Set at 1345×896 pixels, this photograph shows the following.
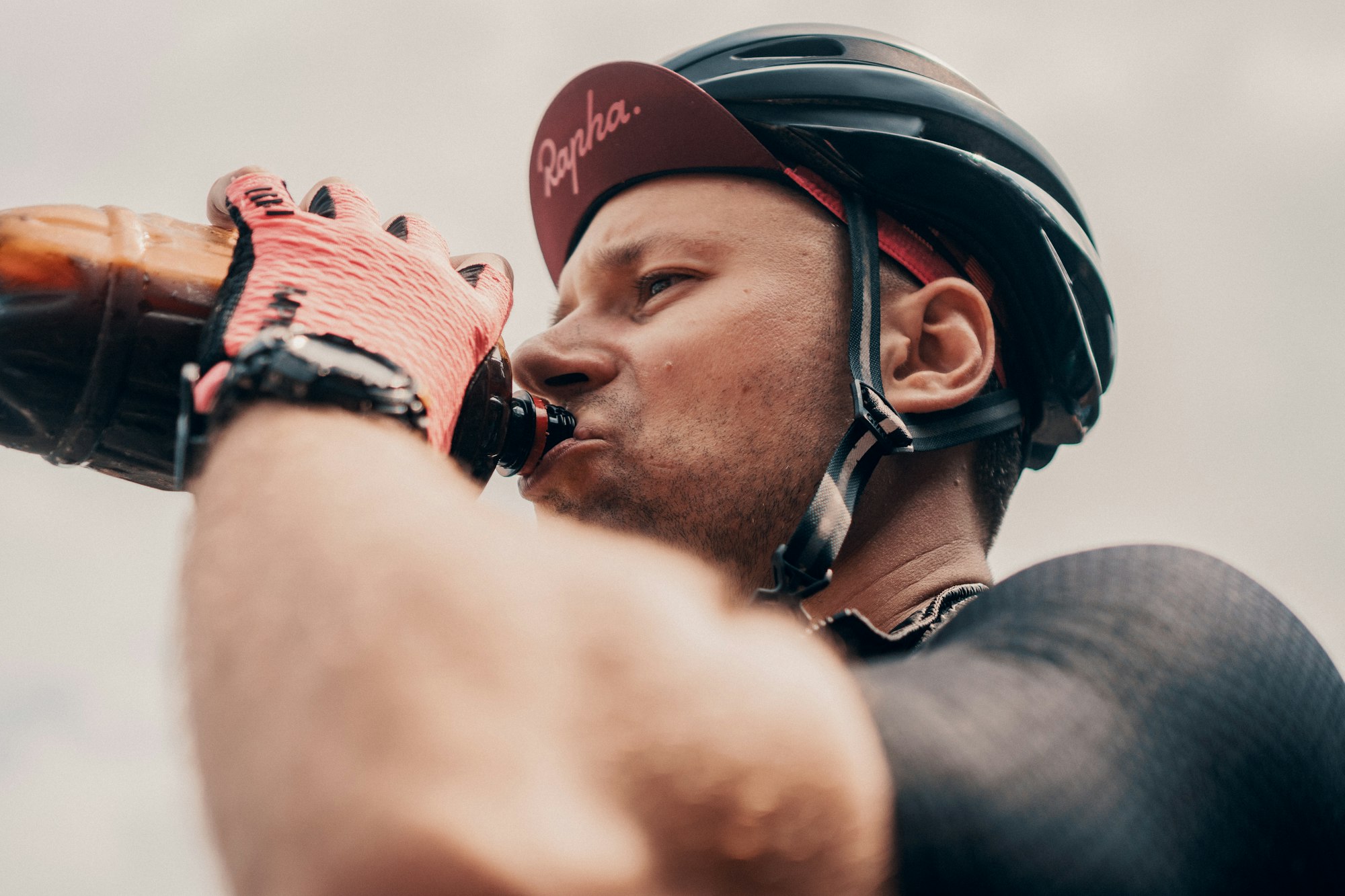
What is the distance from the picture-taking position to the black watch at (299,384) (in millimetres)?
1688

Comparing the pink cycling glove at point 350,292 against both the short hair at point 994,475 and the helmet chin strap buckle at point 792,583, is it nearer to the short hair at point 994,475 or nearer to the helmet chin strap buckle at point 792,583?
the helmet chin strap buckle at point 792,583

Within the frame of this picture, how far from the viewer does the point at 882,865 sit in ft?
4.87

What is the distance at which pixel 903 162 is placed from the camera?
361 centimetres

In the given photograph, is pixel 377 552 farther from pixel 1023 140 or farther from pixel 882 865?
pixel 1023 140

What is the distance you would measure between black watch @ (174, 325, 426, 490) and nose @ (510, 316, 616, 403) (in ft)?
4.92

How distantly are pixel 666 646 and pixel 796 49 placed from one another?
3121 millimetres

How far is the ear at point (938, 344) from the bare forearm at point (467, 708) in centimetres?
194

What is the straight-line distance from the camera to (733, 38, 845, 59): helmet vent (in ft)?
13.1

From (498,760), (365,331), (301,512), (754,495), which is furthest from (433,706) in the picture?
(754,495)

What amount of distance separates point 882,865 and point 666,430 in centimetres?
181

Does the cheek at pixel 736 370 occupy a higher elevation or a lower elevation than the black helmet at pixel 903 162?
lower

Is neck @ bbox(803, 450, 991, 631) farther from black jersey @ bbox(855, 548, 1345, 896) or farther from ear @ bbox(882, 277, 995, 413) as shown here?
black jersey @ bbox(855, 548, 1345, 896)

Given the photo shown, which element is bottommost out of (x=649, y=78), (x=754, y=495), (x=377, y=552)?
(x=754, y=495)

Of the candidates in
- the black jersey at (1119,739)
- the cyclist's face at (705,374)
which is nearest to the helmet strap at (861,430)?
the cyclist's face at (705,374)
